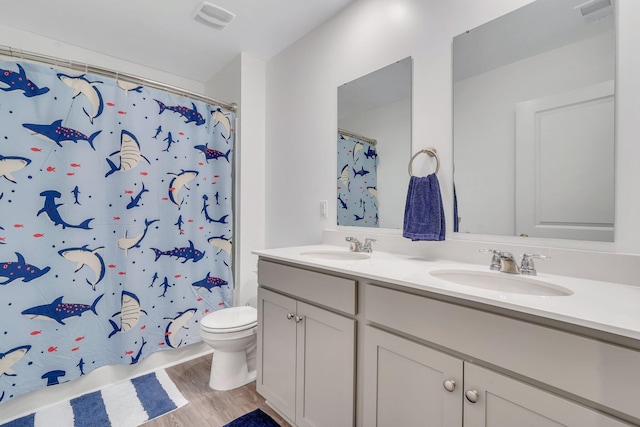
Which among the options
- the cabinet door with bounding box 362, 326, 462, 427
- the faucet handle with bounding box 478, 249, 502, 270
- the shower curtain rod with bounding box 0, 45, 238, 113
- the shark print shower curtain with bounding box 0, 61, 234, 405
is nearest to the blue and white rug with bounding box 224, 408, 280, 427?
the cabinet door with bounding box 362, 326, 462, 427

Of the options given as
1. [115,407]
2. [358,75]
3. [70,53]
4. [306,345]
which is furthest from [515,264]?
[70,53]

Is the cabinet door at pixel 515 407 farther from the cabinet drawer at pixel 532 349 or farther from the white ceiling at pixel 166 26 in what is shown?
the white ceiling at pixel 166 26

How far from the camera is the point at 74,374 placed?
5.57 ft

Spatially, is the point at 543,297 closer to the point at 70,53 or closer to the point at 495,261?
the point at 495,261

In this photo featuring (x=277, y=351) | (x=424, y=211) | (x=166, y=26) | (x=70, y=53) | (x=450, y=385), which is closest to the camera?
(x=450, y=385)

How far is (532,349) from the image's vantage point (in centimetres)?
74

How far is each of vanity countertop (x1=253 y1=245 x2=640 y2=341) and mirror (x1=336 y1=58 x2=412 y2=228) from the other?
47 centimetres

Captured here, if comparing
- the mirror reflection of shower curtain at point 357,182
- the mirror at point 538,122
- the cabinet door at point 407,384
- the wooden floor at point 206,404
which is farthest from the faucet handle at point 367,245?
the wooden floor at point 206,404

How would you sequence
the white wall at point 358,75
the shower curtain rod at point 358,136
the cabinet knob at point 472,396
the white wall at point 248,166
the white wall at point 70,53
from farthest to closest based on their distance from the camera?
1. the white wall at point 248,166
2. the white wall at point 70,53
3. the shower curtain rod at point 358,136
4. the white wall at point 358,75
5. the cabinet knob at point 472,396

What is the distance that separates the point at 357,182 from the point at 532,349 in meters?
1.27

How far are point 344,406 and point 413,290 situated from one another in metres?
0.59

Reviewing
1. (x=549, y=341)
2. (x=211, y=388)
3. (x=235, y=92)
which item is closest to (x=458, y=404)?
(x=549, y=341)

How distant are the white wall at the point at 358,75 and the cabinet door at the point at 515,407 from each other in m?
0.62

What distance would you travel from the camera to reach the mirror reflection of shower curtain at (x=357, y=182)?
68.9 inches
